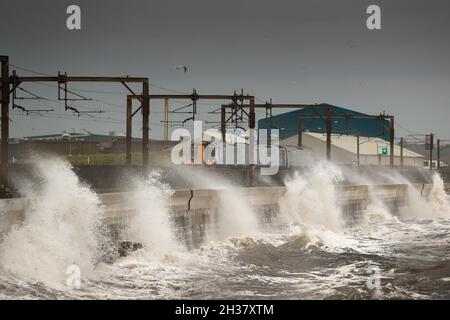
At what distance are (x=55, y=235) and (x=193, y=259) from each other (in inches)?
146

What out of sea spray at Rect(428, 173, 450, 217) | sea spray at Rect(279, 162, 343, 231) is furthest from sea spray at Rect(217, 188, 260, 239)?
sea spray at Rect(428, 173, 450, 217)

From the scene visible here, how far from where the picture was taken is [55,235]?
38.0ft

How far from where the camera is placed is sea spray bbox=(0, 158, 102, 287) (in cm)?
1009

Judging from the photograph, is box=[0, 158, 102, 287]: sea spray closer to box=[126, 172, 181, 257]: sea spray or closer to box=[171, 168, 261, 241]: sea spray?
box=[126, 172, 181, 257]: sea spray

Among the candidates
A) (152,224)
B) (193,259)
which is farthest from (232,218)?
(193,259)

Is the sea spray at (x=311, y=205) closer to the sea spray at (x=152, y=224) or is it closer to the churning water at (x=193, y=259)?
the churning water at (x=193, y=259)

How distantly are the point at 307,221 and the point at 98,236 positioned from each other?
39.9 feet

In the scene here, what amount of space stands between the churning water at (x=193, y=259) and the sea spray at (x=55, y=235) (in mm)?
22

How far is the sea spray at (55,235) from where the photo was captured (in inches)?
397

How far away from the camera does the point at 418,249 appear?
56.9ft

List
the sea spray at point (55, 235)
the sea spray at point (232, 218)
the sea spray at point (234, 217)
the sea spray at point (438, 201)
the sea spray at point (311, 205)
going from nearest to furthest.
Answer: the sea spray at point (55, 235), the sea spray at point (232, 218), the sea spray at point (234, 217), the sea spray at point (311, 205), the sea spray at point (438, 201)

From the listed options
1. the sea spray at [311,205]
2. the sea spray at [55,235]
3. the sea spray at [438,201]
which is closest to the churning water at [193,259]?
the sea spray at [55,235]

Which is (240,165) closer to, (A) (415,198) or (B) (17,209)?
(A) (415,198)
